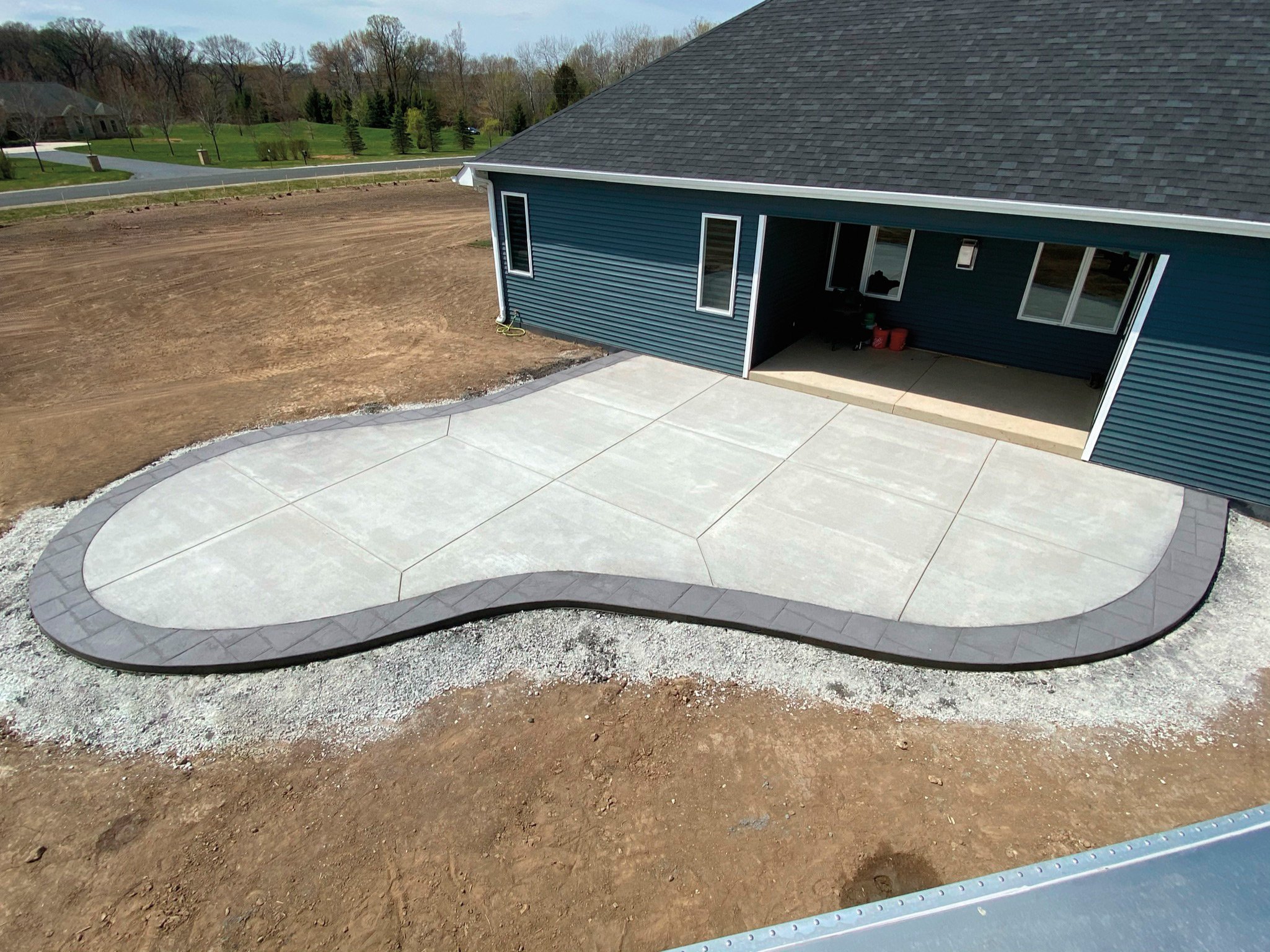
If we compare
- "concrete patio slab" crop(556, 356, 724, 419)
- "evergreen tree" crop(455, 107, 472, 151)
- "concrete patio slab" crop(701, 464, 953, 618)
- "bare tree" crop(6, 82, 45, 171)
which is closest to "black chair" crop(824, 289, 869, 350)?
"concrete patio slab" crop(556, 356, 724, 419)

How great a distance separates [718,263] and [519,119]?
1894 inches

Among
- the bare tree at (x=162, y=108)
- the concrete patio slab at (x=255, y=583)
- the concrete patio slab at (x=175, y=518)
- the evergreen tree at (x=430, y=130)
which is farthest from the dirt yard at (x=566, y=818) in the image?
the bare tree at (x=162, y=108)

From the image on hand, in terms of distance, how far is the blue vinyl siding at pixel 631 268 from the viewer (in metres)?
9.34

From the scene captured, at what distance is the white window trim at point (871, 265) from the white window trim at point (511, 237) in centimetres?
563

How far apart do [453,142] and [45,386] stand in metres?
51.0

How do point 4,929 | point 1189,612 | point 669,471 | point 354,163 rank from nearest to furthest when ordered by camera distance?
point 4,929
point 1189,612
point 669,471
point 354,163

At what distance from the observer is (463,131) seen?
52.6m

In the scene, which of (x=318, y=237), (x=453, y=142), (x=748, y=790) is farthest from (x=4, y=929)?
(x=453, y=142)

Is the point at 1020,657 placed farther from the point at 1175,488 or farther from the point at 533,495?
the point at 533,495

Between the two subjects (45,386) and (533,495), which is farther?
(45,386)

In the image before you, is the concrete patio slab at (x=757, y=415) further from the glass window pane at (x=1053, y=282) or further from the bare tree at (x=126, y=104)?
the bare tree at (x=126, y=104)

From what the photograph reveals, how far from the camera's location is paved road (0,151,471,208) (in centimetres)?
2503

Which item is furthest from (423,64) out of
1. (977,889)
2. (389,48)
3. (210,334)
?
(977,889)

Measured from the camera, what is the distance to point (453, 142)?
52781 millimetres
